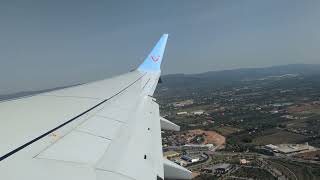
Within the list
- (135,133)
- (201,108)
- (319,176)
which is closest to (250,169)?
(319,176)

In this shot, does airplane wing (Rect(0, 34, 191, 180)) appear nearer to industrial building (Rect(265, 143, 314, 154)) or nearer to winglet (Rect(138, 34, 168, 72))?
winglet (Rect(138, 34, 168, 72))

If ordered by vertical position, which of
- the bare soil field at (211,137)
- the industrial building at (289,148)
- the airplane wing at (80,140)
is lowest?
the bare soil field at (211,137)

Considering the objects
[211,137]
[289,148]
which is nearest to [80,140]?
[289,148]

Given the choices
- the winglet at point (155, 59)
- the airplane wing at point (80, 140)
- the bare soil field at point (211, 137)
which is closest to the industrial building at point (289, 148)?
the bare soil field at point (211, 137)

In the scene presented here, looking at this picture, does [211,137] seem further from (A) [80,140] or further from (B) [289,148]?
(A) [80,140]

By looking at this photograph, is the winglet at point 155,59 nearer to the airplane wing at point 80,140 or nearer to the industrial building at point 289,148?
the airplane wing at point 80,140

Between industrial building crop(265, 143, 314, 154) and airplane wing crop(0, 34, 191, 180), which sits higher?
airplane wing crop(0, 34, 191, 180)

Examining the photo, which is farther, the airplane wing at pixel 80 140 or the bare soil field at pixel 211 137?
the bare soil field at pixel 211 137

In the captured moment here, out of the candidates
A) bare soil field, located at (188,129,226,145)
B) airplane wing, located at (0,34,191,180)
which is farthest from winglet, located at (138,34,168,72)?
bare soil field, located at (188,129,226,145)

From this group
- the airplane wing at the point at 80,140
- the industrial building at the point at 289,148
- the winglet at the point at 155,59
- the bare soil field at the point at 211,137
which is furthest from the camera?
the bare soil field at the point at 211,137
